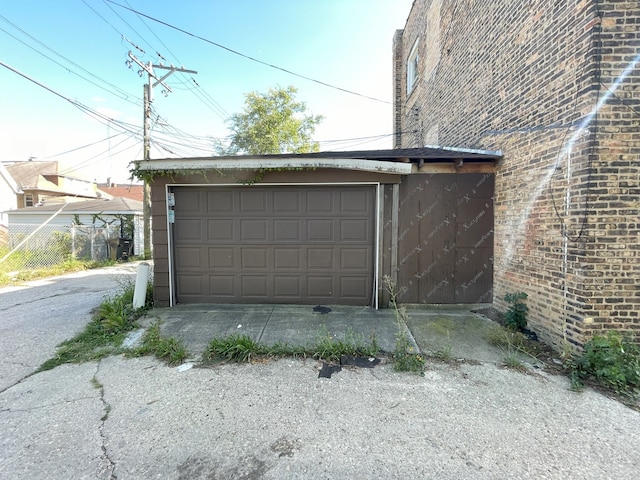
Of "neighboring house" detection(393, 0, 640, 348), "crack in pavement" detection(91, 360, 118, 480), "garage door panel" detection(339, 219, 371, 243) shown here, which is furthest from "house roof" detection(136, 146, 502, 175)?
"crack in pavement" detection(91, 360, 118, 480)

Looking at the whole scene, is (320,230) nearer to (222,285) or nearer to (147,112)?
(222,285)

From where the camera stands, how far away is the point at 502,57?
4.72m

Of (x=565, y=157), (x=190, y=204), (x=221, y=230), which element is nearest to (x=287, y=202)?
(x=221, y=230)

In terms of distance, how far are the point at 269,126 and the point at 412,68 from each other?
1222 centimetres

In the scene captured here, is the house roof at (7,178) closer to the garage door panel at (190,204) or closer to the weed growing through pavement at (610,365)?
the garage door panel at (190,204)

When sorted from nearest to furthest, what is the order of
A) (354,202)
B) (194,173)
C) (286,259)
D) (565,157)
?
1. (565,157)
2. (194,173)
3. (354,202)
4. (286,259)

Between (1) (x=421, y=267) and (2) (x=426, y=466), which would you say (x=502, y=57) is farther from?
(2) (x=426, y=466)

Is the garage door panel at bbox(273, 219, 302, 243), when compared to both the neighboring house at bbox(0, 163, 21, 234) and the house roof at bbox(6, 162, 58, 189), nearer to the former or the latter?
the neighboring house at bbox(0, 163, 21, 234)

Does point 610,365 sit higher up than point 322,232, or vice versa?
point 322,232

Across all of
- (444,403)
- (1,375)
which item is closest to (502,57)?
(444,403)

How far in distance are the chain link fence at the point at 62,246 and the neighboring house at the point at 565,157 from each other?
11974 millimetres

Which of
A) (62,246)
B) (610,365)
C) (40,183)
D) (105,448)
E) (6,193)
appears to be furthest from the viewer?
(40,183)

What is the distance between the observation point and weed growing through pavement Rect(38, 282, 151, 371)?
3.57m

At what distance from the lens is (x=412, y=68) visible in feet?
34.5
